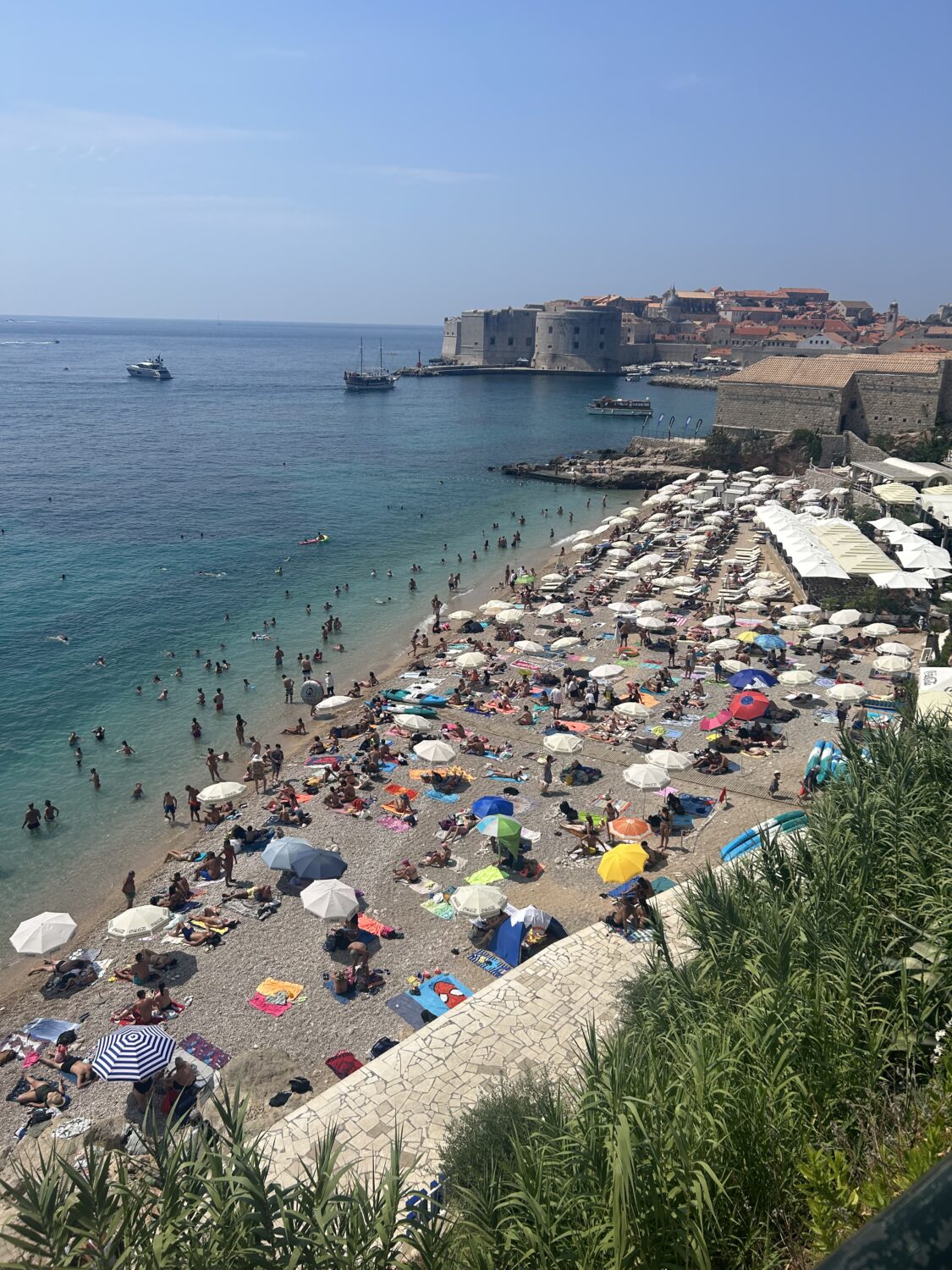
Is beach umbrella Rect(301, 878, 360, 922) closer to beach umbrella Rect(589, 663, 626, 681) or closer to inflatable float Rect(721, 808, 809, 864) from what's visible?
inflatable float Rect(721, 808, 809, 864)

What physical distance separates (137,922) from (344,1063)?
421 centimetres

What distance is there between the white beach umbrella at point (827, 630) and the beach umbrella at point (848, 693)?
11.9ft

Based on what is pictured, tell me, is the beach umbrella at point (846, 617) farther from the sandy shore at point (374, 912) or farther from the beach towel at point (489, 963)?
the beach towel at point (489, 963)

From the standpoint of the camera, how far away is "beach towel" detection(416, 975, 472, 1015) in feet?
36.0

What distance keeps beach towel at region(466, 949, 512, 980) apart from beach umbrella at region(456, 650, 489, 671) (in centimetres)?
1100

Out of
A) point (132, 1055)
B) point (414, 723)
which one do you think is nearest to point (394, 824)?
point (414, 723)

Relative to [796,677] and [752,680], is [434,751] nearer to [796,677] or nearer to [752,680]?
[752,680]

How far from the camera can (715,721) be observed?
18.0 meters

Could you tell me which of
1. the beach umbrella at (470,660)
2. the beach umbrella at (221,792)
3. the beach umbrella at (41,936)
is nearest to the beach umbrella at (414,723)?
the beach umbrella at (470,660)

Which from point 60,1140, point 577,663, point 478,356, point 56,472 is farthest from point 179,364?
point 60,1140

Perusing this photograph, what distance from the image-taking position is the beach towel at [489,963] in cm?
1164

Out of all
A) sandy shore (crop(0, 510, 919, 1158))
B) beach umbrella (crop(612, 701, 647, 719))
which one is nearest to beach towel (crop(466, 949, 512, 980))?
sandy shore (crop(0, 510, 919, 1158))

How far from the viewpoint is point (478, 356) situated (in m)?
128

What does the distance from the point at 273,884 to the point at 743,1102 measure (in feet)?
33.6
